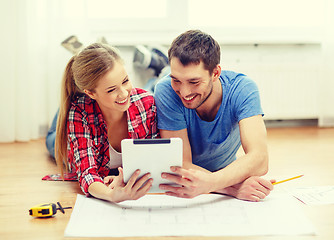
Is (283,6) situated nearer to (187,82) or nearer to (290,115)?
(290,115)

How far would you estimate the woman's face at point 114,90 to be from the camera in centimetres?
153

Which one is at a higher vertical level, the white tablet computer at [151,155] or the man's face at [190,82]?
the man's face at [190,82]

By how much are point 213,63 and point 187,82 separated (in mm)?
115

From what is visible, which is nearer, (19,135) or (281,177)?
(281,177)

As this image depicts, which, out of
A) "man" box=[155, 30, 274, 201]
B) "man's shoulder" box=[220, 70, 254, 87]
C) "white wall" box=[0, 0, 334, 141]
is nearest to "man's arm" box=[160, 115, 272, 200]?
"man" box=[155, 30, 274, 201]

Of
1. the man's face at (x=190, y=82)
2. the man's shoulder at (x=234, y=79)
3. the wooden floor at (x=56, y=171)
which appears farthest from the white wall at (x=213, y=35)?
the man's face at (x=190, y=82)

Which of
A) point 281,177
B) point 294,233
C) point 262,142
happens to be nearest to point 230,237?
point 294,233

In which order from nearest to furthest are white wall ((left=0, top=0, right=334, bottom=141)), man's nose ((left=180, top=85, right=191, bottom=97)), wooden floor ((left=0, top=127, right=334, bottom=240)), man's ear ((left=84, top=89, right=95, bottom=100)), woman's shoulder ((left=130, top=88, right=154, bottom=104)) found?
wooden floor ((left=0, top=127, right=334, bottom=240)), man's nose ((left=180, top=85, right=191, bottom=97)), man's ear ((left=84, top=89, right=95, bottom=100)), woman's shoulder ((left=130, top=88, right=154, bottom=104)), white wall ((left=0, top=0, right=334, bottom=141))

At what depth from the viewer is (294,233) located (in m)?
1.21

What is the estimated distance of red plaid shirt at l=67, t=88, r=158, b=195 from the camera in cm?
160

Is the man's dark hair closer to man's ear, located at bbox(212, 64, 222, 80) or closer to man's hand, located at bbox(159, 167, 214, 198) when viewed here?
man's ear, located at bbox(212, 64, 222, 80)

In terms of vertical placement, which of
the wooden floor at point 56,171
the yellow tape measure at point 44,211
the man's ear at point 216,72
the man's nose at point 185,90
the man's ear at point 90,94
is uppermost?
the man's ear at point 216,72

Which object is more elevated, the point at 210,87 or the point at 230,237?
the point at 210,87

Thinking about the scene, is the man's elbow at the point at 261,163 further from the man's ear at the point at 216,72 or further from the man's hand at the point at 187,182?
the man's ear at the point at 216,72
